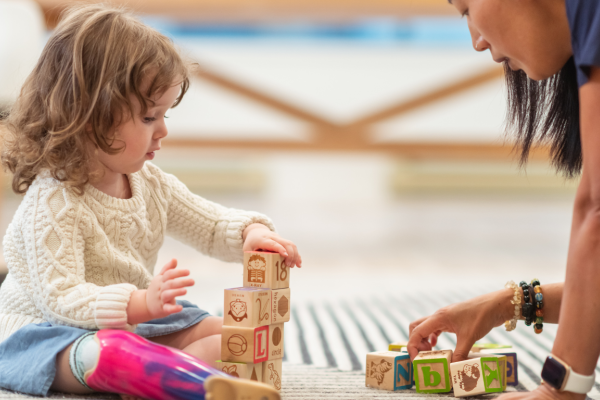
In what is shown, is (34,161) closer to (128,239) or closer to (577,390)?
(128,239)

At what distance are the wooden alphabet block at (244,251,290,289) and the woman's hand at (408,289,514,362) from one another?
244 mm

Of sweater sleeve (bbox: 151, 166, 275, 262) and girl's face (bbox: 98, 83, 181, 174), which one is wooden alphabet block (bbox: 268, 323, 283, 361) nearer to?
sweater sleeve (bbox: 151, 166, 275, 262)

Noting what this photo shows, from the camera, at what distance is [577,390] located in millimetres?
715

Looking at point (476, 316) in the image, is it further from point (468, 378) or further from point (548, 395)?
point (548, 395)

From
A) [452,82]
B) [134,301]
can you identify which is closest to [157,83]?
[134,301]

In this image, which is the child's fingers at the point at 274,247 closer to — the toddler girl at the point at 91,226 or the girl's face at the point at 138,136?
the toddler girl at the point at 91,226

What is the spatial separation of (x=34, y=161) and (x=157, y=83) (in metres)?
0.21

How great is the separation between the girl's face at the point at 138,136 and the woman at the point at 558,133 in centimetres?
45

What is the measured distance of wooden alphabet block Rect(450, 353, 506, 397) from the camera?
888mm

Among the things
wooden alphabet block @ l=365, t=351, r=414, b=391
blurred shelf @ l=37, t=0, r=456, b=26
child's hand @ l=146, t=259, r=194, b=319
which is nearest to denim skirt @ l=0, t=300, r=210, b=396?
child's hand @ l=146, t=259, r=194, b=319

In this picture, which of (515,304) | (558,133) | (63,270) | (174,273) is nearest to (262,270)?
(174,273)

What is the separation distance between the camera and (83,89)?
0.89 meters

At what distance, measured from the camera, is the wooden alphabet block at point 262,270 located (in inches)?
35.6

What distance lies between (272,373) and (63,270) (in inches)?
12.7
